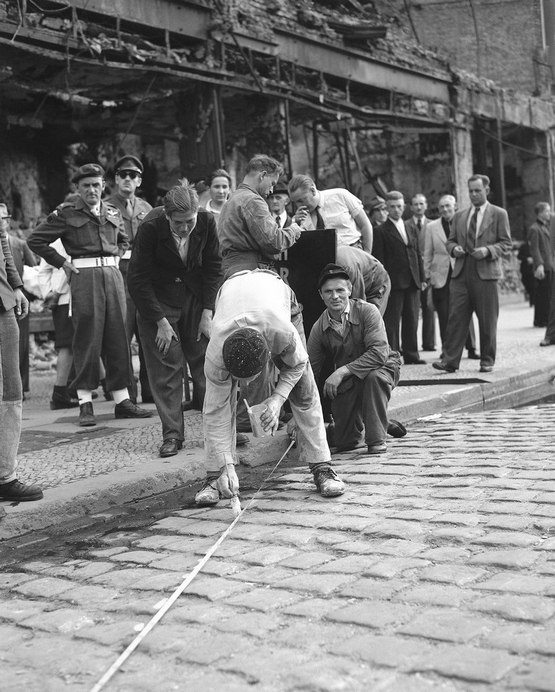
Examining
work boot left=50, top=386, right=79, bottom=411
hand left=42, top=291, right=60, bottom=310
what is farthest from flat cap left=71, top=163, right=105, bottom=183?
work boot left=50, top=386, right=79, bottom=411

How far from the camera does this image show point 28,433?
7.50 meters

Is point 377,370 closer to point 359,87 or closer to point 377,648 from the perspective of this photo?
point 377,648

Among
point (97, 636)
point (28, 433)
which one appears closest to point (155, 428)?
point (28, 433)

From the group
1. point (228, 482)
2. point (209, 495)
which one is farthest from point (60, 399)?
point (228, 482)

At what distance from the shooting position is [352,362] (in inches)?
257

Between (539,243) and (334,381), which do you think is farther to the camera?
(539,243)

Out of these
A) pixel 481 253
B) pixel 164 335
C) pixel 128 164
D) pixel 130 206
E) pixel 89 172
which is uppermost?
pixel 128 164

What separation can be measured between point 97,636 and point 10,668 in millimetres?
329

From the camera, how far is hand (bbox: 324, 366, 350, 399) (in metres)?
6.42

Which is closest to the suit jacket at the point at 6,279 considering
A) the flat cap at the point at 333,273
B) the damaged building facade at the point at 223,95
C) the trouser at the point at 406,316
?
the flat cap at the point at 333,273

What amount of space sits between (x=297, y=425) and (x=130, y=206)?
414cm

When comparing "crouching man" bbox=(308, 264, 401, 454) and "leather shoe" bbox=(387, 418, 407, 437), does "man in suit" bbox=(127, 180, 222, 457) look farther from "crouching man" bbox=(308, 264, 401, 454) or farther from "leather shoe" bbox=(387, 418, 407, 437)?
"leather shoe" bbox=(387, 418, 407, 437)

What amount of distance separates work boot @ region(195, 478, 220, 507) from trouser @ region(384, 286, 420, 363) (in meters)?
6.04

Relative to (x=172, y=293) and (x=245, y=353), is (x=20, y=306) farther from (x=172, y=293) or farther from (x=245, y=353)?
(x=245, y=353)
